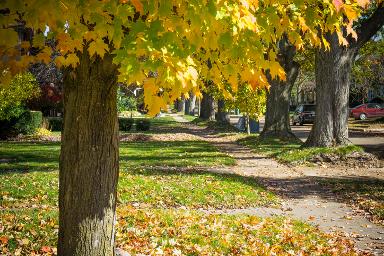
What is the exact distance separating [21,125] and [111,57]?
75.6ft

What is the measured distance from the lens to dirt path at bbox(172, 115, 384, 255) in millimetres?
7665

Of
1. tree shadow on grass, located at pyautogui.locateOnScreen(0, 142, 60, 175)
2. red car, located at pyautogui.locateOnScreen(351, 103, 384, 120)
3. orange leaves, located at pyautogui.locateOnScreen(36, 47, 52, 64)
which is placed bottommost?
tree shadow on grass, located at pyautogui.locateOnScreen(0, 142, 60, 175)

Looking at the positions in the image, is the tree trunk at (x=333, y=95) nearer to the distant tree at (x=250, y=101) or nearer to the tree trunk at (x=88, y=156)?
the distant tree at (x=250, y=101)

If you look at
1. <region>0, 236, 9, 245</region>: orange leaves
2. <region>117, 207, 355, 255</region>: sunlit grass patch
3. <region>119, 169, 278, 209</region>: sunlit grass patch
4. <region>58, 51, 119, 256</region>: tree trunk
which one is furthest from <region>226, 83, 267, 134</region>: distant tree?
<region>58, 51, 119, 256</region>: tree trunk

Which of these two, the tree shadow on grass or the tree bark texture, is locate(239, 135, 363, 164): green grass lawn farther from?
the tree shadow on grass

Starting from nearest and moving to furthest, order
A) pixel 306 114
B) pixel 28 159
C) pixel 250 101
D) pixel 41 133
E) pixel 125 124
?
pixel 28 159 < pixel 250 101 < pixel 41 133 < pixel 125 124 < pixel 306 114

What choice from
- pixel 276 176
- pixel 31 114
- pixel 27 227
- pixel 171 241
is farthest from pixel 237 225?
pixel 31 114

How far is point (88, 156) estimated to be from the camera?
14.4 feet

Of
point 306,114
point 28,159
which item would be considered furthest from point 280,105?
point 306,114

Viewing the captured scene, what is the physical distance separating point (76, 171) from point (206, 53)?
6.46 ft

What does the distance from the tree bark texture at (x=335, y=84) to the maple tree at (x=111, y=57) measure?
12097 mm

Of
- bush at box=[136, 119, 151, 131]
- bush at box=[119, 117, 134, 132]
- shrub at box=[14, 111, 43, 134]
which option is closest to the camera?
shrub at box=[14, 111, 43, 134]

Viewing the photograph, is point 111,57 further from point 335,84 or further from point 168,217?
point 335,84

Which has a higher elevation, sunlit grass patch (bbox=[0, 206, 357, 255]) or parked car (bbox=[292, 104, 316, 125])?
parked car (bbox=[292, 104, 316, 125])
